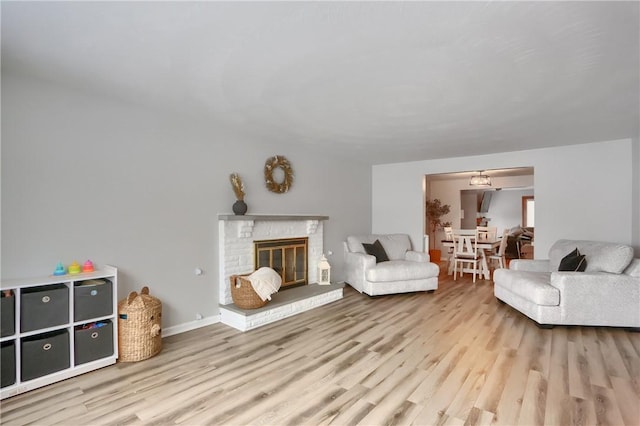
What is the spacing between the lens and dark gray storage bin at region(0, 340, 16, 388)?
2018 millimetres

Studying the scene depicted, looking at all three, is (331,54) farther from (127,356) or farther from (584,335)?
(584,335)

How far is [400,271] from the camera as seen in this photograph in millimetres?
4629

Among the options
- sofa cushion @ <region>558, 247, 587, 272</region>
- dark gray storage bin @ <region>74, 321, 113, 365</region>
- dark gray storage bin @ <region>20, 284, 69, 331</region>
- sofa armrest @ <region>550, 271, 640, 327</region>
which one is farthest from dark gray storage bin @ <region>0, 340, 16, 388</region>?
sofa cushion @ <region>558, 247, 587, 272</region>

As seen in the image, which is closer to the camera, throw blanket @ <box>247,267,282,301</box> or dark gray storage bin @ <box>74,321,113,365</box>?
dark gray storage bin @ <box>74,321,113,365</box>

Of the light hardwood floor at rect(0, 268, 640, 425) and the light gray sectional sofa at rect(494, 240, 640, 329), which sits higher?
the light gray sectional sofa at rect(494, 240, 640, 329)

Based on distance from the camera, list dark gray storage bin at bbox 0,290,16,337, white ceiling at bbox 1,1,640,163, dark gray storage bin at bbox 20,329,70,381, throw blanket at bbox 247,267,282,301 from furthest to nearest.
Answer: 1. throw blanket at bbox 247,267,282,301
2. dark gray storage bin at bbox 20,329,70,381
3. dark gray storage bin at bbox 0,290,16,337
4. white ceiling at bbox 1,1,640,163

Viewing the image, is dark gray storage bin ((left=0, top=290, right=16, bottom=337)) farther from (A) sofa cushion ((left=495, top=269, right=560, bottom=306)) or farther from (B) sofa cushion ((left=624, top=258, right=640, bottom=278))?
(B) sofa cushion ((left=624, top=258, right=640, bottom=278))

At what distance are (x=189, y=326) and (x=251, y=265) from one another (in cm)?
96

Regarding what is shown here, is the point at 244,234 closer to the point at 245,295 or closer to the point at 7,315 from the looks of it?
the point at 245,295

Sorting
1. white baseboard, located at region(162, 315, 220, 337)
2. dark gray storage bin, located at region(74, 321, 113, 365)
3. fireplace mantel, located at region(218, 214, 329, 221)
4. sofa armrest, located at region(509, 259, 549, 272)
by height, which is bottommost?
white baseboard, located at region(162, 315, 220, 337)

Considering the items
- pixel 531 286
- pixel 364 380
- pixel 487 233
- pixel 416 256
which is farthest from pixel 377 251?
pixel 364 380

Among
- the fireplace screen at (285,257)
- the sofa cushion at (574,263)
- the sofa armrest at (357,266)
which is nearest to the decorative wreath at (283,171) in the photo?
the fireplace screen at (285,257)

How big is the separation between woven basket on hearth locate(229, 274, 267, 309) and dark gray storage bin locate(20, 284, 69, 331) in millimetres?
1495

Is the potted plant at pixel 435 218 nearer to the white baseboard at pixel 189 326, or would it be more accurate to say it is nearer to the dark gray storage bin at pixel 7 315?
the white baseboard at pixel 189 326
